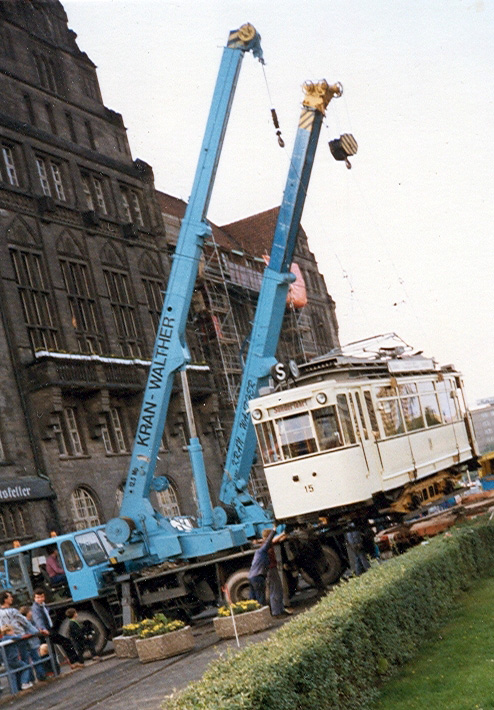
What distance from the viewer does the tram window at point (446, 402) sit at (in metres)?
28.5

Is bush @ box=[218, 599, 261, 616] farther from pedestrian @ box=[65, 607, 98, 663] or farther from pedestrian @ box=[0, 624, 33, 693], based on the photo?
pedestrian @ box=[65, 607, 98, 663]

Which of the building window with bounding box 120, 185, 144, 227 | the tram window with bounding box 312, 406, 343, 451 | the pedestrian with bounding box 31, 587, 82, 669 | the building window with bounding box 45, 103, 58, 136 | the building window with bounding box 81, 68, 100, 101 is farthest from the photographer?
the building window with bounding box 120, 185, 144, 227

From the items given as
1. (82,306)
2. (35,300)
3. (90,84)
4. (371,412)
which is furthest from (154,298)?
(371,412)

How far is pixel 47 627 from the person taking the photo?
21.8 m

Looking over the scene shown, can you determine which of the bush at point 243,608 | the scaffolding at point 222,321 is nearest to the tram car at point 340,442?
the bush at point 243,608

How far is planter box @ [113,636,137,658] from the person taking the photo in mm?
20484

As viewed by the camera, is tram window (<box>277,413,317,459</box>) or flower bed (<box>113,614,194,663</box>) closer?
flower bed (<box>113,614,194,663</box>)

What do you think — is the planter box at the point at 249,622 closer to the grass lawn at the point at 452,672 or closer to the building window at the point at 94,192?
the grass lawn at the point at 452,672

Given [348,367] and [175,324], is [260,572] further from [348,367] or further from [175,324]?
[175,324]

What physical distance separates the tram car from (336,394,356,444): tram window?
2cm

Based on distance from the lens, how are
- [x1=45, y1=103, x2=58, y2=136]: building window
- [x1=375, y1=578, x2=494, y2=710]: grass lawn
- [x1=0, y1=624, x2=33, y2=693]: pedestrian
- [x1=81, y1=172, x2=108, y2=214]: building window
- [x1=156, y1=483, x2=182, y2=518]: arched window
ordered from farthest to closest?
[x1=81, y1=172, x2=108, y2=214]: building window → [x1=156, y1=483, x2=182, y2=518]: arched window → [x1=45, y1=103, x2=58, y2=136]: building window → [x1=0, y1=624, x2=33, y2=693]: pedestrian → [x1=375, y1=578, x2=494, y2=710]: grass lawn

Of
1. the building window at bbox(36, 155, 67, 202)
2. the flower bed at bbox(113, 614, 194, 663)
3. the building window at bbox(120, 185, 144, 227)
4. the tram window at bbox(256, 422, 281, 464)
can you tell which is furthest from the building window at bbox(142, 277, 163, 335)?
the flower bed at bbox(113, 614, 194, 663)

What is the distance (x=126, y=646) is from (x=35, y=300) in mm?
20845

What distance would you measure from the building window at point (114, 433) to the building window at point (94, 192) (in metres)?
8.53
